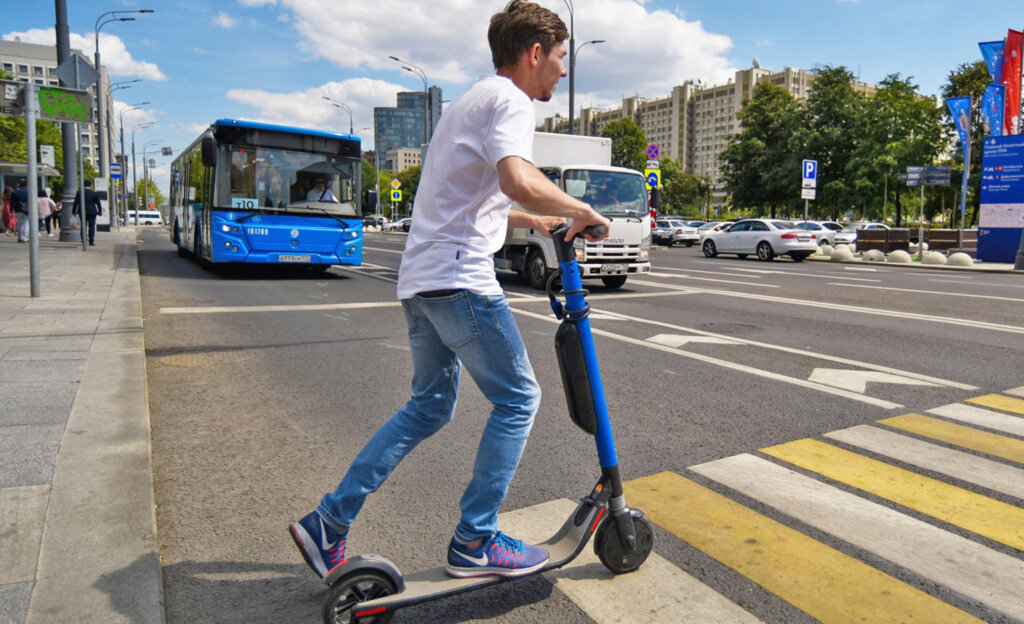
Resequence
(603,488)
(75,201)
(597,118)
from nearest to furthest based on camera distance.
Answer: (603,488) < (75,201) < (597,118)

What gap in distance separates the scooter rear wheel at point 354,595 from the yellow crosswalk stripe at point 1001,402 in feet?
15.0

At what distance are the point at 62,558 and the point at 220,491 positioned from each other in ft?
2.93

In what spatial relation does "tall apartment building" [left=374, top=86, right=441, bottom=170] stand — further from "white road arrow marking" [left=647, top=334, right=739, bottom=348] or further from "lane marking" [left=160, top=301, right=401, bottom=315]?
"white road arrow marking" [left=647, top=334, right=739, bottom=348]

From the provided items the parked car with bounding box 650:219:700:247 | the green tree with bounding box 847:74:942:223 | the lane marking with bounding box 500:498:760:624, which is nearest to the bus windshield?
the lane marking with bounding box 500:498:760:624

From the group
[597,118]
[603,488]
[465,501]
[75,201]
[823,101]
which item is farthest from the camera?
[597,118]

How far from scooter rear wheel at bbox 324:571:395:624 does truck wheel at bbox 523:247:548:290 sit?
1115 centimetres

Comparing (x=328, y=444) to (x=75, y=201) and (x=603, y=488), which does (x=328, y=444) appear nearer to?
(x=603, y=488)

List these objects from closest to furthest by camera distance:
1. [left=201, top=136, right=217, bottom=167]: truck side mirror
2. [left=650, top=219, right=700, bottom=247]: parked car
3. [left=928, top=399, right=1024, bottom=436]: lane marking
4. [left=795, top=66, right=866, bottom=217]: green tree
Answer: [left=928, top=399, right=1024, bottom=436]: lane marking → [left=201, top=136, right=217, bottom=167]: truck side mirror → [left=650, top=219, right=700, bottom=247]: parked car → [left=795, top=66, right=866, bottom=217]: green tree

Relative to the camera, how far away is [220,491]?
3.50 meters

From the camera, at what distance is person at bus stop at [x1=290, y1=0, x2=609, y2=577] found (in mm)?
2281

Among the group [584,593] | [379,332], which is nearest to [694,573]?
[584,593]

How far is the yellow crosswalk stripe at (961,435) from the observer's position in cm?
416

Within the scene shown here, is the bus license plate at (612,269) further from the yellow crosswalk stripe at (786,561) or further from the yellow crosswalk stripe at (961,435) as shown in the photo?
the yellow crosswalk stripe at (786,561)

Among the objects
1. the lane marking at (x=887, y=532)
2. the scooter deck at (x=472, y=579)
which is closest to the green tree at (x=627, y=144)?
the lane marking at (x=887, y=532)
